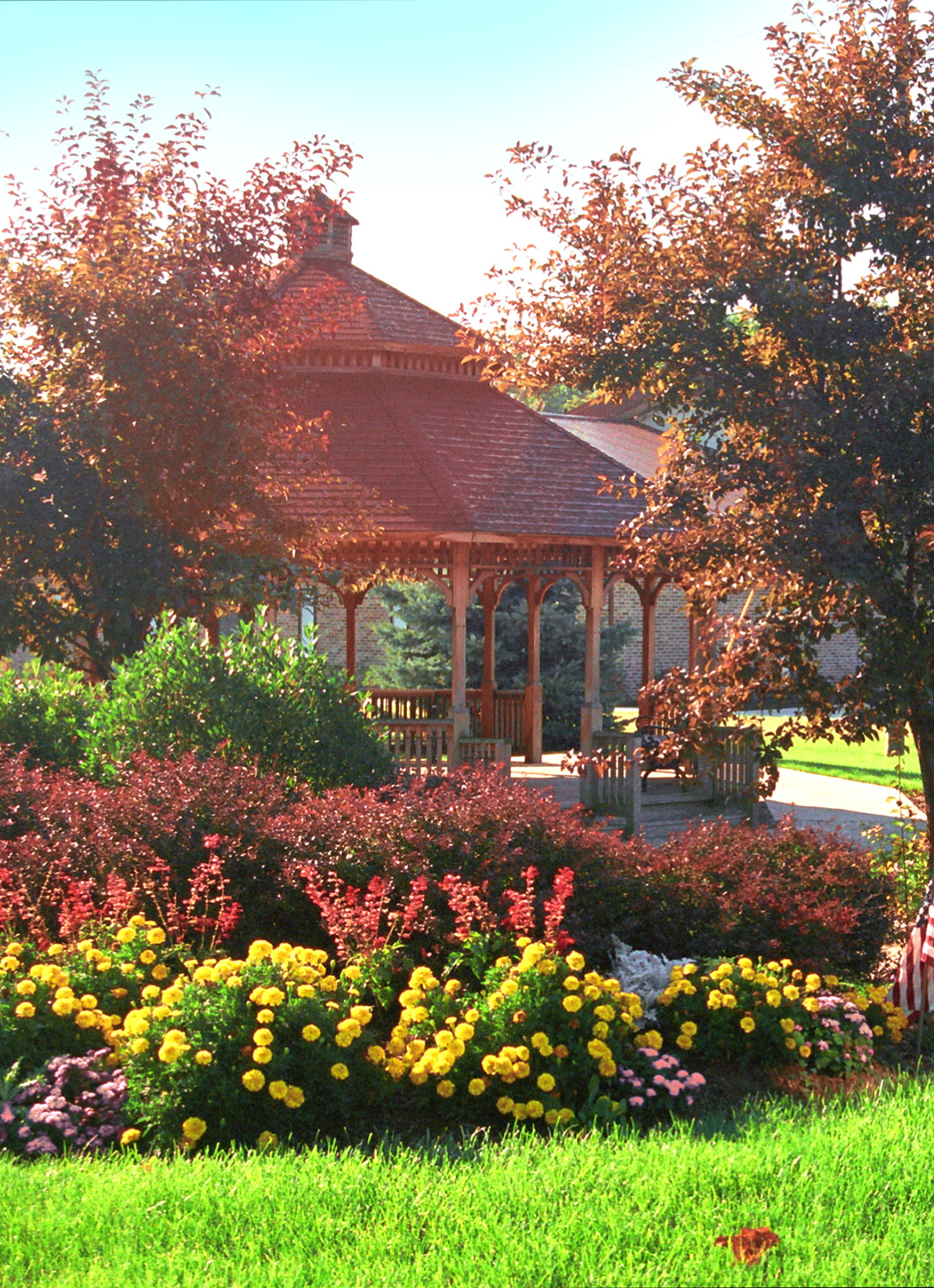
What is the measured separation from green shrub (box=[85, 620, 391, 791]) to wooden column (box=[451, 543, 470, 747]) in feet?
20.2

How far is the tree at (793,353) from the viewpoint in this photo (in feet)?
25.9

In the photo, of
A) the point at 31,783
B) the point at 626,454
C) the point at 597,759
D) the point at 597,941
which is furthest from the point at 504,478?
the point at 626,454

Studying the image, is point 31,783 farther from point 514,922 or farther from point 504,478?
point 504,478

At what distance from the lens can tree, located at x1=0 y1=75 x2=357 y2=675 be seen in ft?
36.6

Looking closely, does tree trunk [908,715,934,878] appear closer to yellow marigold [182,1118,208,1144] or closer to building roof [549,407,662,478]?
yellow marigold [182,1118,208,1144]

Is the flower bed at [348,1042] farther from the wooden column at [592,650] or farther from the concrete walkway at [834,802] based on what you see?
the wooden column at [592,650]

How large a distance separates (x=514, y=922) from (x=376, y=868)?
105cm

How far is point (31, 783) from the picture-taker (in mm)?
8516

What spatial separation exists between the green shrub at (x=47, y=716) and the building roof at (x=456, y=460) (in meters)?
4.85

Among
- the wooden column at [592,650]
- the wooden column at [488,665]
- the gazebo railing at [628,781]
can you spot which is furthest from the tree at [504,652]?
the gazebo railing at [628,781]

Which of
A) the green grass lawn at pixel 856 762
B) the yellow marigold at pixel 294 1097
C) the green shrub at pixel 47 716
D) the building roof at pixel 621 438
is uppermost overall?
the building roof at pixel 621 438

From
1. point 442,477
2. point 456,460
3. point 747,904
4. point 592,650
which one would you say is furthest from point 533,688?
point 747,904

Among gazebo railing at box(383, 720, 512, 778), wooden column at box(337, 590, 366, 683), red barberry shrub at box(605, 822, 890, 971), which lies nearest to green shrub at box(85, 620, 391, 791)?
red barberry shrub at box(605, 822, 890, 971)

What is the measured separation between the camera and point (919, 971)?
22.4ft
